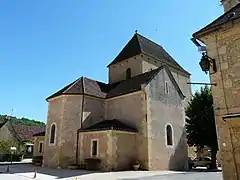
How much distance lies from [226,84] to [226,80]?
0.47 ft

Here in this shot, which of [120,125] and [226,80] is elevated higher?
[226,80]

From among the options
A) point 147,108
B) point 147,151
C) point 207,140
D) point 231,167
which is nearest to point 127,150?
point 147,151

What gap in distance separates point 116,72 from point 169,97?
9630mm

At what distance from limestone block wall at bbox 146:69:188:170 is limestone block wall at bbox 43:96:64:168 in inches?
321

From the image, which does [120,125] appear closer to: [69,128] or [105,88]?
[69,128]

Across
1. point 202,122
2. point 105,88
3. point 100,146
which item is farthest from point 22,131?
point 202,122

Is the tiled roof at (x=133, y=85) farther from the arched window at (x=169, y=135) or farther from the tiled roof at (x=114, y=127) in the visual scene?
the arched window at (x=169, y=135)

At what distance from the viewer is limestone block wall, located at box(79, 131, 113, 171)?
17.6 m

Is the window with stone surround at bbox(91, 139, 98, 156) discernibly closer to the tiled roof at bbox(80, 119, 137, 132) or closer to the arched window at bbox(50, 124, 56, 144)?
the tiled roof at bbox(80, 119, 137, 132)

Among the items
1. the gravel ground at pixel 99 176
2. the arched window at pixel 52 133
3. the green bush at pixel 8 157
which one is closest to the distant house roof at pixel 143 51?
the arched window at pixel 52 133

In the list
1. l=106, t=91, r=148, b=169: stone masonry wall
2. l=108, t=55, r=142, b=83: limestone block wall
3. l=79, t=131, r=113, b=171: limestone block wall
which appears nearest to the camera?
l=79, t=131, r=113, b=171: limestone block wall

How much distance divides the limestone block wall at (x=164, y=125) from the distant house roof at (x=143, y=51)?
734 centimetres

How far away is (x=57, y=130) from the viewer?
68.0ft

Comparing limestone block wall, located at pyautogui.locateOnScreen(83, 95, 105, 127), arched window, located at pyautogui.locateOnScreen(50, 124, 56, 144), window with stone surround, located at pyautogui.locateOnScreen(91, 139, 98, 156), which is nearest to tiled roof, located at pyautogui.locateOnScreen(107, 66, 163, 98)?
limestone block wall, located at pyautogui.locateOnScreen(83, 95, 105, 127)
